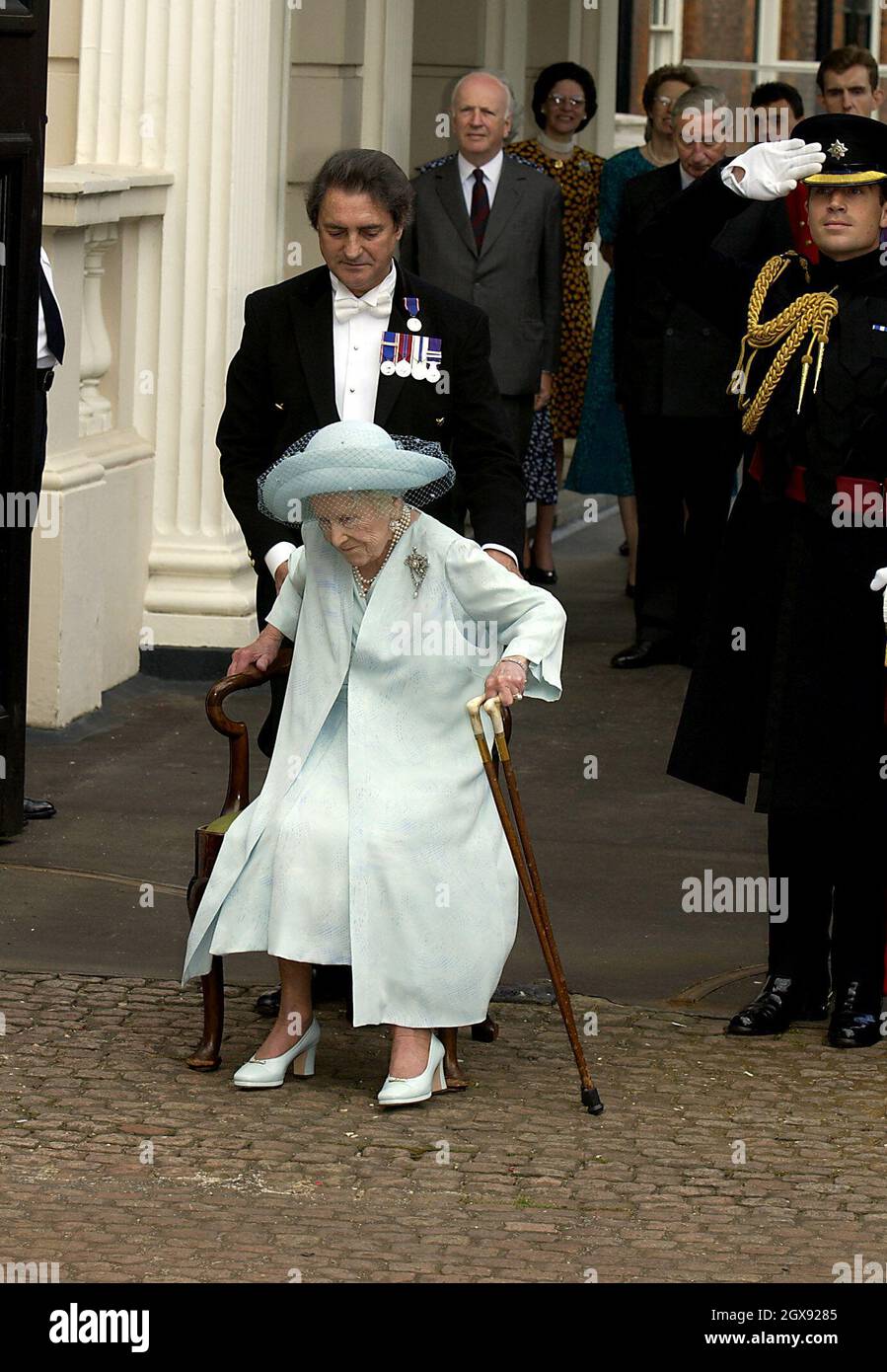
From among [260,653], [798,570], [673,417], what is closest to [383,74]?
[673,417]

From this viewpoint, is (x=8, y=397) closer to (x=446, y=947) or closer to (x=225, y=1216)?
(x=446, y=947)

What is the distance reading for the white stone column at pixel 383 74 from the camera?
10.7 metres

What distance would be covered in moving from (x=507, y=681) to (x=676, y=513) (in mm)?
4902

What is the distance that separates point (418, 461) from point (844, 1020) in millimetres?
1645

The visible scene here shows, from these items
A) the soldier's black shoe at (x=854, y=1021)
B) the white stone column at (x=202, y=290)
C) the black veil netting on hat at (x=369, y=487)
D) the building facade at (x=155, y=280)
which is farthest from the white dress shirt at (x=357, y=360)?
the white stone column at (x=202, y=290)

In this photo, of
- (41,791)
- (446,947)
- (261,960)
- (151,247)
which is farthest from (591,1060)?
(151,247)

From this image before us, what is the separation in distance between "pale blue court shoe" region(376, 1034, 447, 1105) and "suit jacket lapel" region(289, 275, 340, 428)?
141 centimetres

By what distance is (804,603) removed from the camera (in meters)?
5.70

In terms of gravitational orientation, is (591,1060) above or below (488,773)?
below

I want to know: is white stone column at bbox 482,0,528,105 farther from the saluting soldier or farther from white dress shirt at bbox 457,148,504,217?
the saluting soldier

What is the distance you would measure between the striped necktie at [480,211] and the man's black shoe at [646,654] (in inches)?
65.2

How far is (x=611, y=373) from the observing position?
1122 cm

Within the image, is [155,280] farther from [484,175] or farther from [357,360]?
[357,360]

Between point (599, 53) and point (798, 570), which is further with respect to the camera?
point (599, 53)
